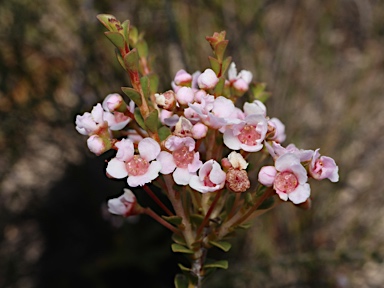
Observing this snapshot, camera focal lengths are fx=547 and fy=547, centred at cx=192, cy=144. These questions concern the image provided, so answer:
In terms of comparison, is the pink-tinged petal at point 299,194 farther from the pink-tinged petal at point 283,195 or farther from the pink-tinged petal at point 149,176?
the pink-tinged petal at point 149,176

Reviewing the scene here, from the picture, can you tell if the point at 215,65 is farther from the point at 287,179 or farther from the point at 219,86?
the point at 287,179

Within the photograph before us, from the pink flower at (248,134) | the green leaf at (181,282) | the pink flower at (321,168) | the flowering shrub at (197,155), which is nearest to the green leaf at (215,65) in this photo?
the flowering shrub at (197,155)

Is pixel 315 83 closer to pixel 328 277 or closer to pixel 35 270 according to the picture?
pixel 328 277

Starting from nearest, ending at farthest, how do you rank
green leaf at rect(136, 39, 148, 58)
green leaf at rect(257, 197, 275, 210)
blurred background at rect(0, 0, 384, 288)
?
green leaf at rect(257, 197, 275, 210) → green leaf at rect(136, 39, 148, 58) → blurred background at rect(0, 0, 384, 288)

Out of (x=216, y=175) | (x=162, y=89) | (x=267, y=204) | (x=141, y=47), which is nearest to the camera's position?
(x=216, y=175)

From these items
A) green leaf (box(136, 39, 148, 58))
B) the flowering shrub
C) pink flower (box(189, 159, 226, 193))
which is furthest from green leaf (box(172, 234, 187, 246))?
green leaf (box(136, 39, 148, 58))

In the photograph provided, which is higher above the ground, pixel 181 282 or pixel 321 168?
pixel 321 168

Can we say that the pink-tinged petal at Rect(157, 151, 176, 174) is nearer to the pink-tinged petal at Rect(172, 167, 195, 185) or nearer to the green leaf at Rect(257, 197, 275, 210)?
the pink-tinged petal at Rect(172, 167, 195, 185)

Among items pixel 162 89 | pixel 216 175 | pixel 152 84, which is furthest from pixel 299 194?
pixel 162 89

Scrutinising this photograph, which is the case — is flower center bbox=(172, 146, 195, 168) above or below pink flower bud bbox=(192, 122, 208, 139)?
below
